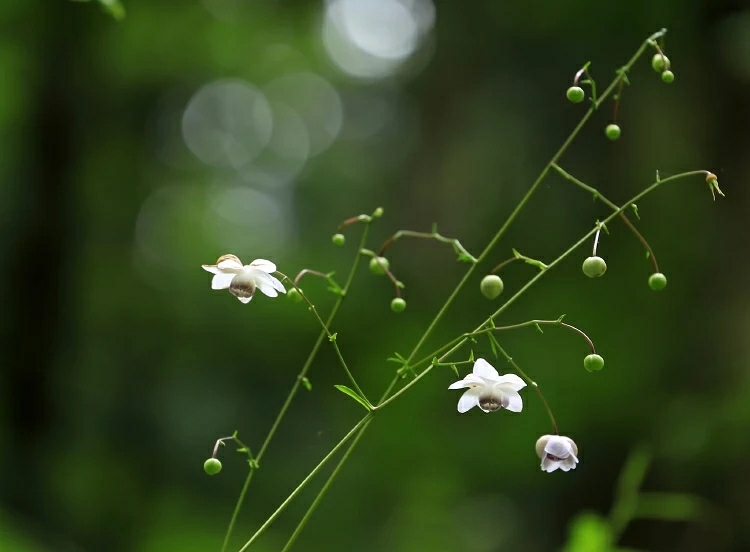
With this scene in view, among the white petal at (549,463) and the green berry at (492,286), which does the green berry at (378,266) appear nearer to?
the green berry at (492,286)

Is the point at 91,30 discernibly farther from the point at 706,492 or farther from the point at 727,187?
the point at 706,492

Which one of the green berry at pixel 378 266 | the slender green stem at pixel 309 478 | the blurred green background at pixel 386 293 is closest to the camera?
the slender green stem at pixel 309 478

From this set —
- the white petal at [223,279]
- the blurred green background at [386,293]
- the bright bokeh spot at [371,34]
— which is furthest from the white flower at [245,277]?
the bright bokeh spot at [371,34]

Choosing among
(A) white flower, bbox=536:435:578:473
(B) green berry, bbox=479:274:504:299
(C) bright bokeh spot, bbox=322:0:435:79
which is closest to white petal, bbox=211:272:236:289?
(B) green berry, bbox=479:274:504:299

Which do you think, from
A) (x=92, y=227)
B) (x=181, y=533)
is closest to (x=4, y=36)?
(x=92, y=227)

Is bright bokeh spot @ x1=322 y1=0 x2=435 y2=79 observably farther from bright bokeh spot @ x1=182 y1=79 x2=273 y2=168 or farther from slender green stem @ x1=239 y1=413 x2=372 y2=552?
slender green stem @ x1=239 y1=413 x2=372 y2=552
